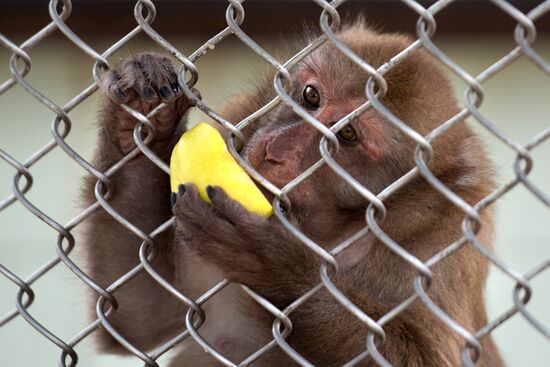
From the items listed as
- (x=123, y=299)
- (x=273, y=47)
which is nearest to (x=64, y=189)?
(x=273, y=47)

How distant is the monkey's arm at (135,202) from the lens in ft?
10.3

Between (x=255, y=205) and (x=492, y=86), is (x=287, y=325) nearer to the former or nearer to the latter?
(x=255, y=205)

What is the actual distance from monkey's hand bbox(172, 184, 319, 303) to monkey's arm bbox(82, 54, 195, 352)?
470 mm

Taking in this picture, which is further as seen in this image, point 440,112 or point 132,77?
point 440,112

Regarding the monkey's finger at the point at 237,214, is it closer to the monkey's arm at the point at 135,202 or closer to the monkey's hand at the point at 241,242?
the monkey's hand at the point at 241,242

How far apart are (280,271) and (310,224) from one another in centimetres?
69

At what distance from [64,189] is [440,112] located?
445 cm

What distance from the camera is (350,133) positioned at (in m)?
3.59

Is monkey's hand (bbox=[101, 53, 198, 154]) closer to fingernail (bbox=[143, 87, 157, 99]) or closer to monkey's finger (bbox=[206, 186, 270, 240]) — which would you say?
fingernail (bbox=[143, 87, 157, 99])

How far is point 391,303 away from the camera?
3303 mm

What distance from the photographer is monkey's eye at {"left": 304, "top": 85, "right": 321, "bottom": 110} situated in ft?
12.3

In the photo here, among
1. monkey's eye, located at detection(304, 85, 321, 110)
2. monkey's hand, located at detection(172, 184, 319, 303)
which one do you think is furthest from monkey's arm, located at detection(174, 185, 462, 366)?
monkey's eye, located at detection(304, 85, 321, 110)

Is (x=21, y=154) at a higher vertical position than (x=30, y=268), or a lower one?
higher

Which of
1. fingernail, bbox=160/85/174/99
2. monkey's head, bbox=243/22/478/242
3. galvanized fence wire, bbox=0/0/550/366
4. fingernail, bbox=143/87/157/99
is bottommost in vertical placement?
galvanized fence wire, bbox=0/0/550/366
